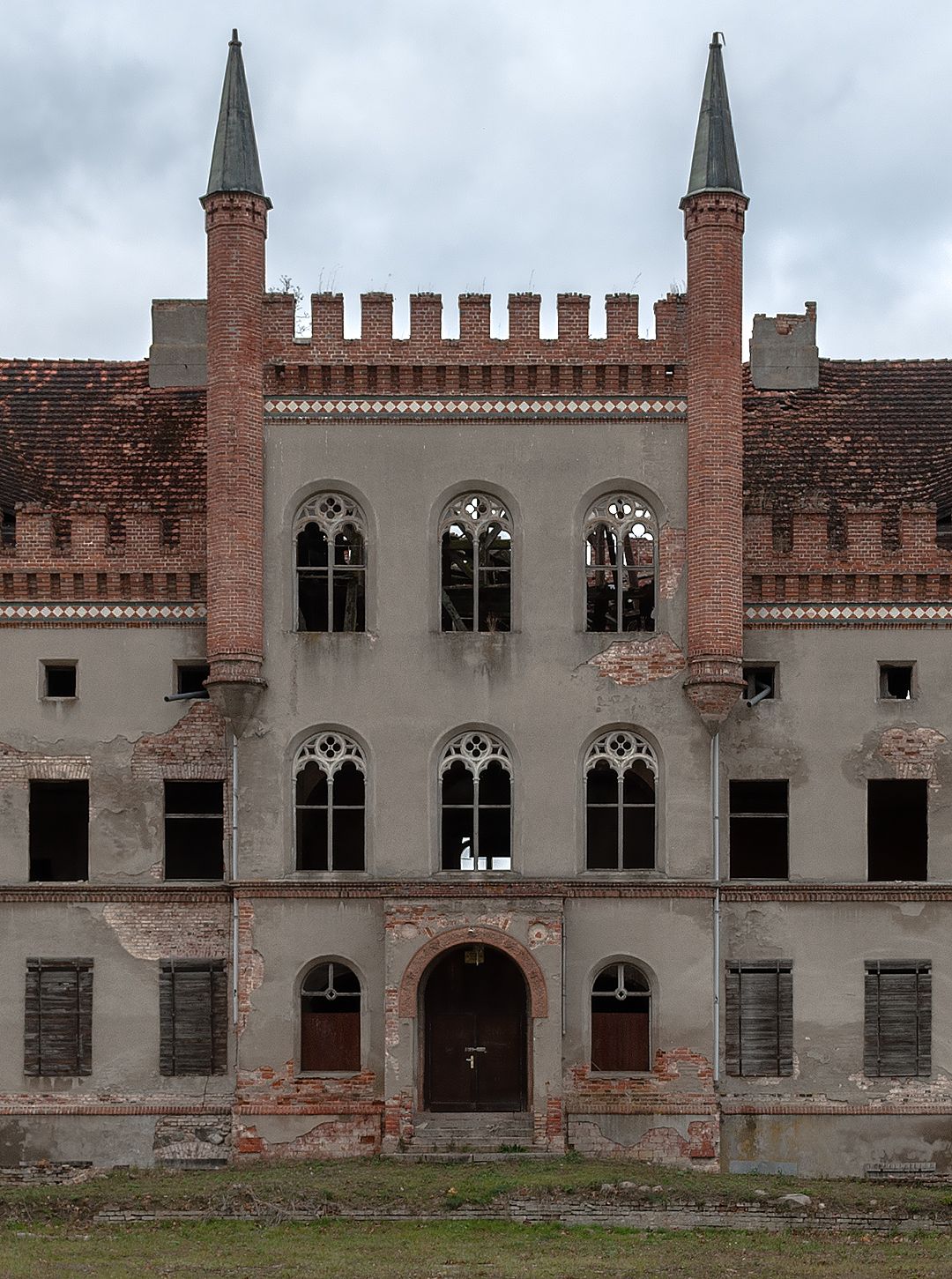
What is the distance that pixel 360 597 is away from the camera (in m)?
33.6

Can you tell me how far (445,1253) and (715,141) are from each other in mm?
18638

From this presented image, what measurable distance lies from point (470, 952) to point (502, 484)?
7.85m

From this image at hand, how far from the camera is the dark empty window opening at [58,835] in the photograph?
36.4m

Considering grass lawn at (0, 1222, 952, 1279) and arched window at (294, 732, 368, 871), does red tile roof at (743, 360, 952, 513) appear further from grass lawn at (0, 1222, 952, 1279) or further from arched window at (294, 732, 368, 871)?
grass lawn at (0, 1222, 952, 1279)

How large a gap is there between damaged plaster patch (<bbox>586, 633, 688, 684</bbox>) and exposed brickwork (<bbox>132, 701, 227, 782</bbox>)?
6.47 metres

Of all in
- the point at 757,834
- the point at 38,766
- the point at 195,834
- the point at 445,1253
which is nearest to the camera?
the point at 445,1253

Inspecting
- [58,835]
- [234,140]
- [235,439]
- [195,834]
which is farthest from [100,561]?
[234,140]

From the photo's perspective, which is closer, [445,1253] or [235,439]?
[445,1253]

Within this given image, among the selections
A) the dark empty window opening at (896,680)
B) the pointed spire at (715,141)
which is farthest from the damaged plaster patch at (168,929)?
the pointed spire at (715,141)

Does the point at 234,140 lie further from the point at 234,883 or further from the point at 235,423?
the point at 234,883

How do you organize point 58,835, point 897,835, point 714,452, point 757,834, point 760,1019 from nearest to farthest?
1. point 714,452
2. point 760,1019
3. point 897,835
4. point 757,834
5. point 58,835

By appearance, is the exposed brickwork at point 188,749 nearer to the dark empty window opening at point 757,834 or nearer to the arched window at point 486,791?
the arched window at point 486,791

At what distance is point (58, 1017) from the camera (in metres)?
32.9

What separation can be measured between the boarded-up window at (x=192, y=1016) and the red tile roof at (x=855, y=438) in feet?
41.2
